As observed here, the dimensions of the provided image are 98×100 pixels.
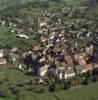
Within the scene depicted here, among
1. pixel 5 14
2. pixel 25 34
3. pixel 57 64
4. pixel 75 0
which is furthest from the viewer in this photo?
pixel 75 0

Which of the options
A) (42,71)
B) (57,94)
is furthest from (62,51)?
(57,94)

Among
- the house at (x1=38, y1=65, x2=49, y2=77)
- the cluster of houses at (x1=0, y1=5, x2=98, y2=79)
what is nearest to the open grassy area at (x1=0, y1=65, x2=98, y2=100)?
the house at (x1=38, y1=65, x2=49, y2=77)

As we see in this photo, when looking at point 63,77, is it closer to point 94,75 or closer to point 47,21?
point 94,75

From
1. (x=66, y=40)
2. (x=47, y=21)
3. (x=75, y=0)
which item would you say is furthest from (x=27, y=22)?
(x=75, y=0)

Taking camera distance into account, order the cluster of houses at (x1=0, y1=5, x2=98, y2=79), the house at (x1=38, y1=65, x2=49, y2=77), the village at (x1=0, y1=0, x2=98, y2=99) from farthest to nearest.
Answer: the cluster of houses at (x1=0, y1=5, x2=98, y2=79) < the house at (x1=38, y1=65, x2=49, y2=77) < the village at (x1=0, y1=0, x2=98, y2=99)

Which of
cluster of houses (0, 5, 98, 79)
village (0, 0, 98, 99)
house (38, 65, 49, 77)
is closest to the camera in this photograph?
village (0, 0, 98, 99)

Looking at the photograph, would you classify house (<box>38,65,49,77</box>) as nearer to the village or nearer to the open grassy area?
the village

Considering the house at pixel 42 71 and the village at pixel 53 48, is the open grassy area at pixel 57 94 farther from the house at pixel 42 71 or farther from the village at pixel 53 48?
the house at pixel 42 71

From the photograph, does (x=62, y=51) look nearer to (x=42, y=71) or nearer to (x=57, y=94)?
(x=42, y=71)
